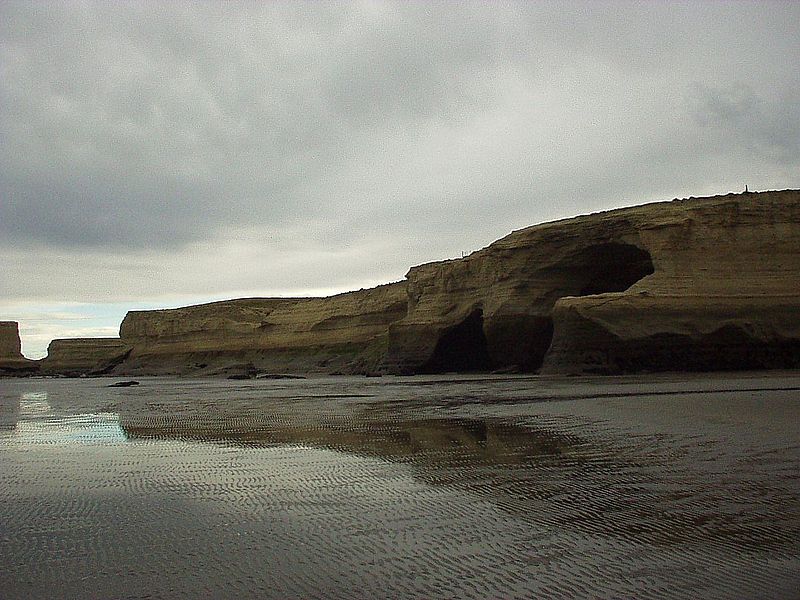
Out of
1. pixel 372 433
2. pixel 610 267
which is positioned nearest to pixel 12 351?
pixel 610 267

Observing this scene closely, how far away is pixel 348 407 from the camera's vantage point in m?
13.9

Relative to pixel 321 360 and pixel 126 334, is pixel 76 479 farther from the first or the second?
pixel 126 334

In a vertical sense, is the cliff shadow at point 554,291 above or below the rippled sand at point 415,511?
above

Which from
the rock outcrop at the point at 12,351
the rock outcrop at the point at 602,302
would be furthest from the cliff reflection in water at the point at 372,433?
the rock outcrop at the point at 12,351

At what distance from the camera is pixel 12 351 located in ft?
261

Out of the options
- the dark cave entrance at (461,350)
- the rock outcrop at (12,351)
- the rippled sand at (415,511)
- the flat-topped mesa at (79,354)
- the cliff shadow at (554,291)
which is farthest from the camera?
the rock outcrop at (12,351)

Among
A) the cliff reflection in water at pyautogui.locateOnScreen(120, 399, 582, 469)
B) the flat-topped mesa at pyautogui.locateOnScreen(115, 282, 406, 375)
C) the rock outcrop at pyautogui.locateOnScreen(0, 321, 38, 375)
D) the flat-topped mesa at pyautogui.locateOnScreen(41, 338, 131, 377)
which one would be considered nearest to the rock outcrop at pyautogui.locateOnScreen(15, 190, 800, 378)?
the flat-topped mesa at pyautogui.locateOnScreen(115, 282, 406, 375)

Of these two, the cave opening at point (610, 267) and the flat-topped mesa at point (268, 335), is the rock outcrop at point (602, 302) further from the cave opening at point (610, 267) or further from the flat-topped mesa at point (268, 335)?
the flat-topped mesa at point (268, 335)

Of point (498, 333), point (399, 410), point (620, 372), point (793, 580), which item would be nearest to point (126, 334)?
point (498, 333)

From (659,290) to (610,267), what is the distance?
7.74m

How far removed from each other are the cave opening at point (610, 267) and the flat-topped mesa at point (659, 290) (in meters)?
0.08

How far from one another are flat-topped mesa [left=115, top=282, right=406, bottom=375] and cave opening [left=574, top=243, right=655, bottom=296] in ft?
50.5

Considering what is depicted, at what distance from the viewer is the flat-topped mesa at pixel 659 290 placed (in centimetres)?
2406

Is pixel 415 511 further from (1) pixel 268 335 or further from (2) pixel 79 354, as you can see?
(2) pixel 79 354
